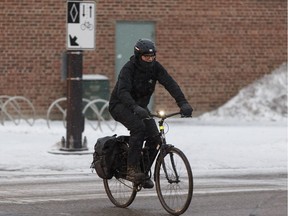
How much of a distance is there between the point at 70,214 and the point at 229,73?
1412cm

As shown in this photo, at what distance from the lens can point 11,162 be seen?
45.3 feet

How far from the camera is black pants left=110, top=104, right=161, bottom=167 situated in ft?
30.2

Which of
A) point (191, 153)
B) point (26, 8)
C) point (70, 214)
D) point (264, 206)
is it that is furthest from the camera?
point (26, 8)

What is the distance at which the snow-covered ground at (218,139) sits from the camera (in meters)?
13.9

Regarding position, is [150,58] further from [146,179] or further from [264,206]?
[264,206]

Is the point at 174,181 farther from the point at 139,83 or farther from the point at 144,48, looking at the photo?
the point at 144,48

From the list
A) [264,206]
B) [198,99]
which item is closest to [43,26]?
[198,99]

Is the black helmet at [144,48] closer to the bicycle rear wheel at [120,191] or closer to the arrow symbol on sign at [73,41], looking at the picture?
the bicycle rear wheel at [120,191]

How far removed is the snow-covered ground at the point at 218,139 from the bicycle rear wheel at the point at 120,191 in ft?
10.2

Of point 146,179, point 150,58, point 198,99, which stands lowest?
point 198,99

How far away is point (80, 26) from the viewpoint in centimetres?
1463

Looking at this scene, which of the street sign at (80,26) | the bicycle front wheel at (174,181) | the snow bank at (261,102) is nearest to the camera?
the bicycle front wheel at (174,181)

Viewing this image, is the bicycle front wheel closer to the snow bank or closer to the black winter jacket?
the black winter jacket

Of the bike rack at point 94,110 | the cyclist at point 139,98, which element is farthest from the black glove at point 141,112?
the bike rack at point 94,110
